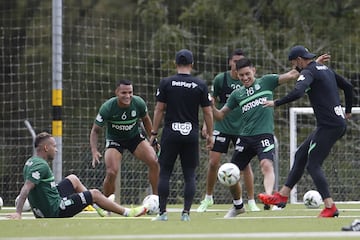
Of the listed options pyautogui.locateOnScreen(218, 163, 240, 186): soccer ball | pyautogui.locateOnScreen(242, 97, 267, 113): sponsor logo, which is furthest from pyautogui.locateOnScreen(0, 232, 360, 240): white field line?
pyautogui.locateOnScreen(242, 97, 267, 113): sponsor logo

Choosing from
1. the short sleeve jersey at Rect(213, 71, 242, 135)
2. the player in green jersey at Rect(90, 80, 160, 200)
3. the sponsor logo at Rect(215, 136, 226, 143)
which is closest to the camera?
the player in green jersey at Rect(90, 80, 160, 200)

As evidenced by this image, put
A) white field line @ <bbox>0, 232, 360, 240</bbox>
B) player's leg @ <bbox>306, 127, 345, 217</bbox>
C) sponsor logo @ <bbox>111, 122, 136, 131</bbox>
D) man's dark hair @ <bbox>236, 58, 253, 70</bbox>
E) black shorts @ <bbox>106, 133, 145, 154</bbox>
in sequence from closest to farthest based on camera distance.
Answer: white field line @ <bbox>0, 232, 360, 240</bbox>, player's leg @ <bbox>306, 127, 345, 217</bbox>, man's dark hair @ <bbox>236, 58, 253, 70</bbox>, sponsor logo @ <bbox>111, 122, 136, 131</bbox>, black shorts @ <bbox>106, 133, 145, 154</bbox>

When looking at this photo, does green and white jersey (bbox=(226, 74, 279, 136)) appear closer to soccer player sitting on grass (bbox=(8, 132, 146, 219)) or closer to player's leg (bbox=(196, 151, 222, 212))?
player's leg (bbox=(196, 151, 222, 212))

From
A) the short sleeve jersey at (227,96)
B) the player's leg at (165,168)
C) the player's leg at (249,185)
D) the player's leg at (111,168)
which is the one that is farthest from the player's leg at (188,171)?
the short sleeve jersey at (227,96)

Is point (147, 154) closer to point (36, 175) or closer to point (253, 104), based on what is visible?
point (253, 104)

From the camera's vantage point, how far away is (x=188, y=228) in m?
12.1

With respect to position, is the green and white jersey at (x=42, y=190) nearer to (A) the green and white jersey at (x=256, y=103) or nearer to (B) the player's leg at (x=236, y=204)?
(B) the player's leg at (x=236, y=204)

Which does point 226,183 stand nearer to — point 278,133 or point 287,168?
point 287,168

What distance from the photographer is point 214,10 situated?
30578 millimetres

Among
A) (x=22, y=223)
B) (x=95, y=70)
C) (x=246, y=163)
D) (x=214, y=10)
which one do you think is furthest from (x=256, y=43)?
(x=22, y=223)

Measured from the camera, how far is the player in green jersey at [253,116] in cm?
1566

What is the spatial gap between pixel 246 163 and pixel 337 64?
9.70m

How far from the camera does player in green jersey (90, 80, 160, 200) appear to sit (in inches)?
651

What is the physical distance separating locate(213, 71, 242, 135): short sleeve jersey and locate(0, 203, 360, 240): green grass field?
2879mm
